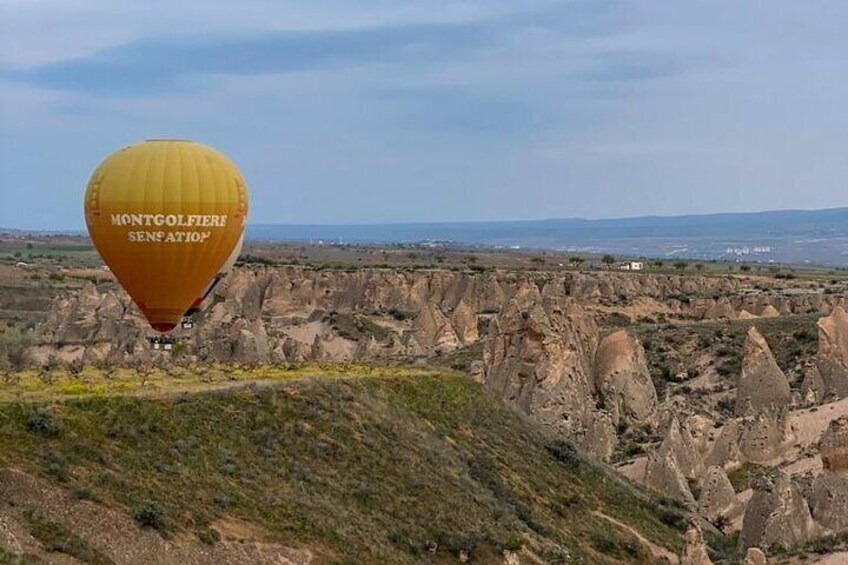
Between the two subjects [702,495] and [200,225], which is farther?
[702,495]

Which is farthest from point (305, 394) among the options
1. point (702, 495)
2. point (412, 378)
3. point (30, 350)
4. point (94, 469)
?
point (30, 350)

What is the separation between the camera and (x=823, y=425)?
3697 centimetres

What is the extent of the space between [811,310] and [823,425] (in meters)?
39.1

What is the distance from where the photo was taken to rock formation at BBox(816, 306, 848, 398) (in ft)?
145

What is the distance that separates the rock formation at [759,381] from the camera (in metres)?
42.4

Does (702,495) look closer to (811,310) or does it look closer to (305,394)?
(305,394)

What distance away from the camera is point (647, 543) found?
2661 cm

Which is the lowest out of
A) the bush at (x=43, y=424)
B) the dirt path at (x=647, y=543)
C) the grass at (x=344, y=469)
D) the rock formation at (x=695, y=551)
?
the dirt path at (x=647, y=543)

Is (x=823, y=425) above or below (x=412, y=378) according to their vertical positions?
below

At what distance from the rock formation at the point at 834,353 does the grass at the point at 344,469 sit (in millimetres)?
16301

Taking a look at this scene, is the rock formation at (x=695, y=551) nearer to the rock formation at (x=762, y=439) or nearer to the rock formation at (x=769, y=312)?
the rock formation at (x=762, y=439)

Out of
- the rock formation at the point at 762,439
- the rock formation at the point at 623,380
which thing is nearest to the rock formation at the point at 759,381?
the rock formation at the point at 623,380

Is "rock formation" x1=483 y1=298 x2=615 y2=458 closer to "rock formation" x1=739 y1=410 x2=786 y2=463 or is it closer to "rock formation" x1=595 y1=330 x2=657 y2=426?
"rock formation" x1=595 y1=330 x2=657 y2=426

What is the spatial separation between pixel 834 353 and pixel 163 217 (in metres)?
27.2
